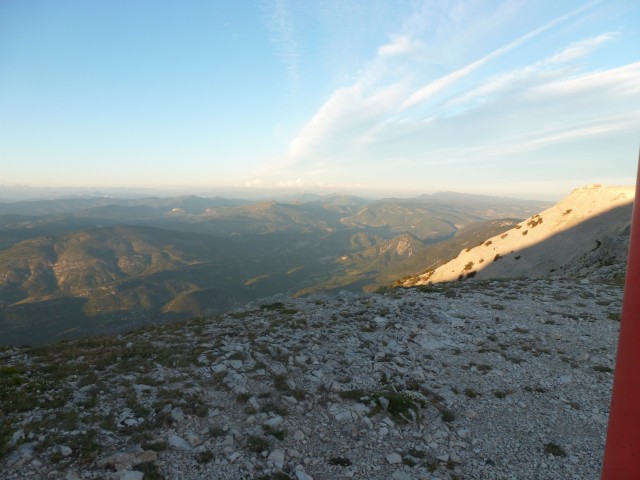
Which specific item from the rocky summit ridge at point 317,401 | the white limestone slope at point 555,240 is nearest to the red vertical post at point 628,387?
the rocky summit ridge at point 317,401

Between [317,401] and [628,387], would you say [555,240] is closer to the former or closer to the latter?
[317,401]

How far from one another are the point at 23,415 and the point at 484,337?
2026cm

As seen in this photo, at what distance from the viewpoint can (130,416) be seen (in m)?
10.4

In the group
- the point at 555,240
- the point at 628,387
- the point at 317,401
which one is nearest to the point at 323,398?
the point at 317,401

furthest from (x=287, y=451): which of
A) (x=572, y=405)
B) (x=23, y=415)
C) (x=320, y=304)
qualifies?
(x=320, y=304)

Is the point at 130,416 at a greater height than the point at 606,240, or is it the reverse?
the point at 606,240

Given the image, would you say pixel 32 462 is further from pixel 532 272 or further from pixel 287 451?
pixel 532 272

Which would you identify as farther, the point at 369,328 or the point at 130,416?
the point at 369,328

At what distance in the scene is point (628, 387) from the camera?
12.7ft

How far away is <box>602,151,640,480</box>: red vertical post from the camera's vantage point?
370cm

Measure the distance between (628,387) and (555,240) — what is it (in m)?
56.9

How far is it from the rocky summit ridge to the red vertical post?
6429 millimetres

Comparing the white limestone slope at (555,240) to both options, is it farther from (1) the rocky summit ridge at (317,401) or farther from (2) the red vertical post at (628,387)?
(2) the red vertical post at (628,387)

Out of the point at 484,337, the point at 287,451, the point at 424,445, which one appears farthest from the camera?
the point at 484,337
